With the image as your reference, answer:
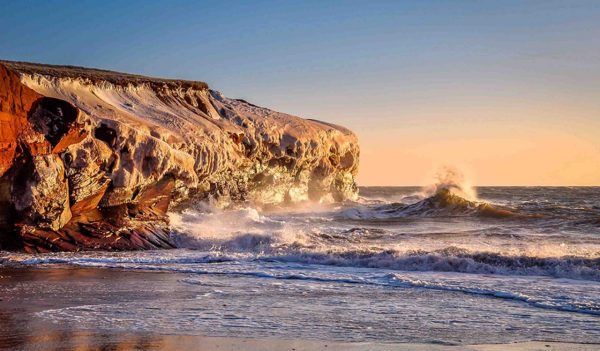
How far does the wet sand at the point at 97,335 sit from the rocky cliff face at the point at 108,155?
592cm

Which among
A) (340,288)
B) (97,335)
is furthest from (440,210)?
(97,335)

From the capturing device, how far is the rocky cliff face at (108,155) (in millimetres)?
19969

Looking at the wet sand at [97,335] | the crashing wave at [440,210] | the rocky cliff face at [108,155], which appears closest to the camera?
the wet sand at [97,335]

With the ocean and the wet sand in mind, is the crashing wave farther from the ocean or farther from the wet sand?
the wet sand

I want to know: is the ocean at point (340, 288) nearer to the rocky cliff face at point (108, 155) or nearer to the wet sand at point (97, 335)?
the wet sand at point (97, 335)

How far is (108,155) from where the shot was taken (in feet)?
74.0

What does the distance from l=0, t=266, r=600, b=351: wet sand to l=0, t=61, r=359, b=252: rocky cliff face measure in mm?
5921

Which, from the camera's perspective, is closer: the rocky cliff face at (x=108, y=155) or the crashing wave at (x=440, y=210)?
the rocky cliff face at (x=108, y=155)

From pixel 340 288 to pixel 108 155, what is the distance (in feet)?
34.9

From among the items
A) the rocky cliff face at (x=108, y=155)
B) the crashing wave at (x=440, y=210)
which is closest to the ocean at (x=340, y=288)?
the rocky cliff face at (x=108, y=155)

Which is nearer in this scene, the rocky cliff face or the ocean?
the ocean

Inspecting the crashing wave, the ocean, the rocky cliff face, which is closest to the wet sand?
the ocean

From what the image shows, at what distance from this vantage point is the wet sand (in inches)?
354

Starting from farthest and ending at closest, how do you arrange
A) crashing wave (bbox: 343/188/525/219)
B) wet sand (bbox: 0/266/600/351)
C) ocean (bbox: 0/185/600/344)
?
crashing wave (bbox: 343/188/525/219) → ocean (bbox: 0/185/600/344) → wet sand (bbox: 0/266/600/351)
